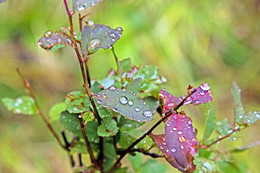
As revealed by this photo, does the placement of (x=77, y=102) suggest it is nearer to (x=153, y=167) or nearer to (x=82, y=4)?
(x=82, y=4)

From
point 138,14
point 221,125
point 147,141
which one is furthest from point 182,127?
point 138,14

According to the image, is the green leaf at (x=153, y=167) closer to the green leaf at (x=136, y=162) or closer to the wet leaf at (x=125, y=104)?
the green leaf at (x=136, y=162)

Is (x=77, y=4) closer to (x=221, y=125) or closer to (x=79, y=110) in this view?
(x=79, y=110)

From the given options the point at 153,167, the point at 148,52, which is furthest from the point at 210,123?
the point at 148,52

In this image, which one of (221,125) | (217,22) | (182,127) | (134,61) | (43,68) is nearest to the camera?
(182,127)

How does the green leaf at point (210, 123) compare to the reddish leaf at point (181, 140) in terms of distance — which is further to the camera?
the green leaf at point (210, 123)

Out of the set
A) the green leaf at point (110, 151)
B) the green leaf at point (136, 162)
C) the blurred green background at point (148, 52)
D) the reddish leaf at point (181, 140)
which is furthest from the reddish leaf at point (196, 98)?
the blurred green background at point (148, 52)
